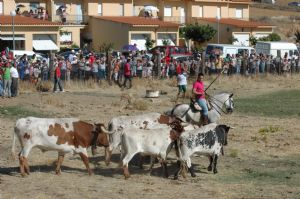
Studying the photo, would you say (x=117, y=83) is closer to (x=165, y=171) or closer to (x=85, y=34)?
(x=165, y=171)

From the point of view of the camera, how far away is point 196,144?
15750 mm

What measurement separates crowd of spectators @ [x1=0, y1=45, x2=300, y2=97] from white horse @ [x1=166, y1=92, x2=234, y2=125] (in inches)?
474

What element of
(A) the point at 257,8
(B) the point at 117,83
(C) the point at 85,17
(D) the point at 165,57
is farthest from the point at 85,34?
(A) the point at 257,8

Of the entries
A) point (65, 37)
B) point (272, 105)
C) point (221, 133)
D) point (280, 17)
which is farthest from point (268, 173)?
point (280, 17)

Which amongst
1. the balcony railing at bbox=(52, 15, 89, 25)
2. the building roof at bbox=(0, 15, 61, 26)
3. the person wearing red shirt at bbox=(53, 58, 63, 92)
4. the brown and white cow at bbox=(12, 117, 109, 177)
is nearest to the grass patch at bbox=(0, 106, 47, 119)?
the person wearing red shirt at bbox=(53, 58, 63, 92)

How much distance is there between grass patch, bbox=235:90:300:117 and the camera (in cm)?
2726

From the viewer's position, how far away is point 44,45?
55.9 meters

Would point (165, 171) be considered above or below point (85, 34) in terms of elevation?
below

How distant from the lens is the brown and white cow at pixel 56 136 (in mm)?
15297

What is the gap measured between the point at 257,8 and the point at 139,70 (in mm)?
63885

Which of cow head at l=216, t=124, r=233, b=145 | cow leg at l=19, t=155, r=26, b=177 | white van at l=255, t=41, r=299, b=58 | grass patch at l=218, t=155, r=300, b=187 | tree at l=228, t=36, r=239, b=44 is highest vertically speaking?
tree at l=228, t=36, r=239, b=44

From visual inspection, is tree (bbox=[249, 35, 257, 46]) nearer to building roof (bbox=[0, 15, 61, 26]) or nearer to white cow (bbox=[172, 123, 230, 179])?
building roof (bbox=[0, 15, 61, 26])

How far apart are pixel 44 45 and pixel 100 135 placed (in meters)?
40.7

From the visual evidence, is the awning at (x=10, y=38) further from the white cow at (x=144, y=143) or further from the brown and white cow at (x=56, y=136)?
the white cow at (x=144, y=143)
